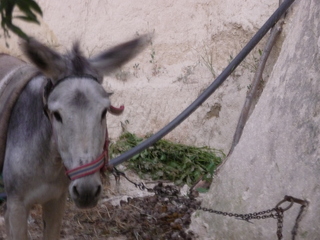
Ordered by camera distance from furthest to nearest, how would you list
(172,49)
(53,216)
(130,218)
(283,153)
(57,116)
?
(172,49) < (130,218) < (283,153) < (53,216) < (57,116)

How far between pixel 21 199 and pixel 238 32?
3.78m

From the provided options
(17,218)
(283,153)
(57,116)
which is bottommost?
(17,218)

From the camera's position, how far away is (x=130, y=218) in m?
5.38

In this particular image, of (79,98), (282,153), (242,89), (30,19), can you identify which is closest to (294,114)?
(282,153)

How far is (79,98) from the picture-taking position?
3215 mm

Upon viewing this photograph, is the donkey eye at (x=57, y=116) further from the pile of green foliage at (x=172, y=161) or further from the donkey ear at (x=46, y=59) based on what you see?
the pile of green foliage at (x=172, y=161)

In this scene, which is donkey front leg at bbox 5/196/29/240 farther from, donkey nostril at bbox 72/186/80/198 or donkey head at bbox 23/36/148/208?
donkey nostril at bbox 72/186/80/198

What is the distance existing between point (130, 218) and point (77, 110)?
239cm

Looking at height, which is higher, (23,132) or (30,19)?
(30,19)

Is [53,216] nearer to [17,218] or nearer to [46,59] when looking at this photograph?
[17,218]

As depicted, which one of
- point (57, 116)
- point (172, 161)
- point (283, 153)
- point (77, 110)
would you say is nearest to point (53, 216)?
point (57, 116)

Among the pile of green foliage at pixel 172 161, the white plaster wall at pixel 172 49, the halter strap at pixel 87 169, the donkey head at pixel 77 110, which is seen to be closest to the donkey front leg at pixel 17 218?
the donkey head at pixel 77 110

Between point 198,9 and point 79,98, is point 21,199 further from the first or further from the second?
point 198,9

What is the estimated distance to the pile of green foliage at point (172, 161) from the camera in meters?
6.11
